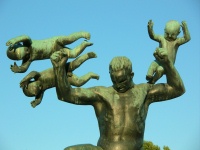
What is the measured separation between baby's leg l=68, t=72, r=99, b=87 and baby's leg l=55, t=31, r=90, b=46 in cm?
57

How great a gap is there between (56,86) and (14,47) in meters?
1.04

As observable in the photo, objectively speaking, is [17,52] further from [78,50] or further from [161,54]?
[161,54]

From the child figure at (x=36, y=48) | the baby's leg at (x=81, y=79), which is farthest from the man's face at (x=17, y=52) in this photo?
the baby's leg at (x=81, y=79)

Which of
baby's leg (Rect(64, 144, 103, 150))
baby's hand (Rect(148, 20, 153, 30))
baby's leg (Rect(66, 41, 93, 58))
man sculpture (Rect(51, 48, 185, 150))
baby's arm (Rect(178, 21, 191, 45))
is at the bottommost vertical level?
baby's leg (Rect(64, 144, 103, 150))

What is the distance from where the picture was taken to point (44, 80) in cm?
666

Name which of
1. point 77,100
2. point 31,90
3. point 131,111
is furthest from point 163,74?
point 31,90

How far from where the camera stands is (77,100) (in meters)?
6.48

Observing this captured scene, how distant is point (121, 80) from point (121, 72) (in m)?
0.14

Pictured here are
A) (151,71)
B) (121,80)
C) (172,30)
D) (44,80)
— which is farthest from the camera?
(172,30)

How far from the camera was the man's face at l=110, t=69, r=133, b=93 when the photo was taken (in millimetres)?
6352

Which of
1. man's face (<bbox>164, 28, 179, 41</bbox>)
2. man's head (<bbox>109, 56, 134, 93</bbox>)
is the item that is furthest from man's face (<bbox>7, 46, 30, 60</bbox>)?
man's face (<bbox>164, 28, 179, 41</bbox>)

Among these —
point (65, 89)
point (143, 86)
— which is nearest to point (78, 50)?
point (65, 89)

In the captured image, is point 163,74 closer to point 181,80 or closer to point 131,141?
point 181,80

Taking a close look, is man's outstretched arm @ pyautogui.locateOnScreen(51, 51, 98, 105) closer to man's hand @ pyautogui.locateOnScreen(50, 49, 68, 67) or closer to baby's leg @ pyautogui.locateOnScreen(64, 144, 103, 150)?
man's hand @ pyautogui.locateOnScreen(50, 49, 68, 67)
